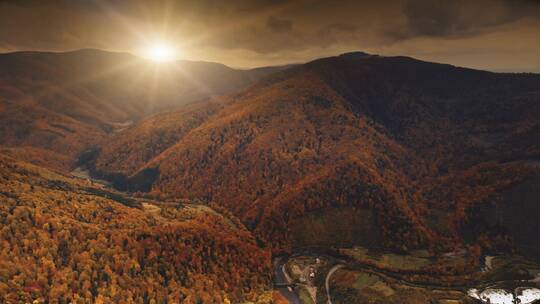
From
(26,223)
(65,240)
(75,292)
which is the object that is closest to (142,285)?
(75,292)

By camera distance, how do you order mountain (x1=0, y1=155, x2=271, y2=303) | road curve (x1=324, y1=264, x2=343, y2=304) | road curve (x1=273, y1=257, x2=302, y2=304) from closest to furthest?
mountain (x1=0, y1=155, x2=271, y2=303) < road curve (x1=324, y1=264, x2=343, y2=304) < road curve (x1=273, y1=257, x2=302, y2=304)

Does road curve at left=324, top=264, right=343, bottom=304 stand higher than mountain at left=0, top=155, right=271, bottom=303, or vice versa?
mountain at left=0, top=155, right=271, bottom=303

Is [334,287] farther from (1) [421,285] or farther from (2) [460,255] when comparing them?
(2) [460,255]

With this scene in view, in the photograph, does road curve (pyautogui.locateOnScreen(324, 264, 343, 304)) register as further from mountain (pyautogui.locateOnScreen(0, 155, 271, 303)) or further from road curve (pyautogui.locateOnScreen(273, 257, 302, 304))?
mountain (pyautogui.locateOnScreen(0, 155, 271, 303))

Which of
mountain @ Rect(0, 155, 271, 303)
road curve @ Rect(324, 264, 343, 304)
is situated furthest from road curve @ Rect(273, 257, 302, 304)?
road curve @ Rect(324, 264, 343, 304)

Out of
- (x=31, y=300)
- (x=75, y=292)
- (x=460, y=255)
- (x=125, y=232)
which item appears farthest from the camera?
(x=460, y=255)

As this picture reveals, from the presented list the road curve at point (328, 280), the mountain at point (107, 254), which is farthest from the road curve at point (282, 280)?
the road curve at point (328, 280)

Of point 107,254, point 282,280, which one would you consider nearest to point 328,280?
point 282,280

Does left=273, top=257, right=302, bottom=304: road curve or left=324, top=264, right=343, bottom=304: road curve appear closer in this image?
left=324, top=264, right=343, bottom=304: road curve
